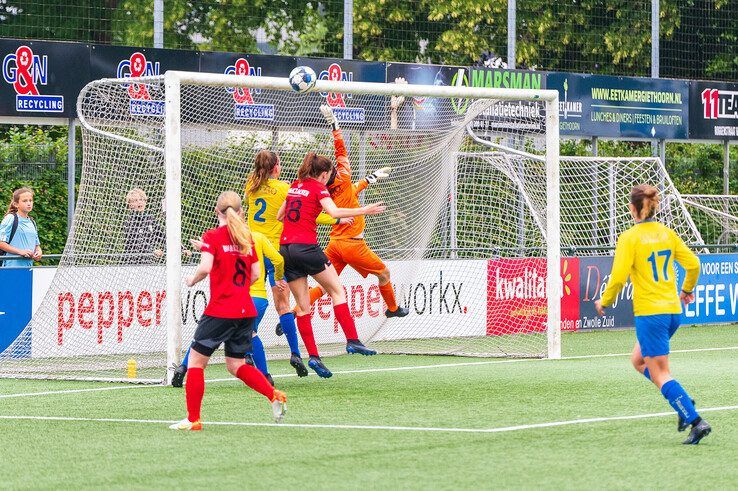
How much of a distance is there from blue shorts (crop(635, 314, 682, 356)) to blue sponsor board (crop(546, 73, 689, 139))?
14.0 metres

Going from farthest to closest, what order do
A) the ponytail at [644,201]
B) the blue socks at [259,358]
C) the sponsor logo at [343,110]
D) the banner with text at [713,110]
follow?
the banner with text at [713,110] → the sponsor logo at [343,110] → the blue socks at [259,358] → the ponytail at [644,201]

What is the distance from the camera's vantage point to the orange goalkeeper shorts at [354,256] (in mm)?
14195

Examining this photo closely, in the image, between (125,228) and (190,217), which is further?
(190,217)

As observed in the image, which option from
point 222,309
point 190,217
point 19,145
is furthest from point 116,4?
point 222,309

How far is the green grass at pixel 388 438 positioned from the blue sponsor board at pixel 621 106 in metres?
10.1

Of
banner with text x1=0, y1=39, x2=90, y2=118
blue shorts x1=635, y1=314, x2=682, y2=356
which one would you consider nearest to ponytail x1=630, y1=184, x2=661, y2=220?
blue shorts x1=635, y1=314, x2=682, y2=356

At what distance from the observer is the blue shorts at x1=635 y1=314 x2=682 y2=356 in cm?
896

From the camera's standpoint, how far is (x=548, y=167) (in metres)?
15.3

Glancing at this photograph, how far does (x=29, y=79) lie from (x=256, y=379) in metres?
9.16

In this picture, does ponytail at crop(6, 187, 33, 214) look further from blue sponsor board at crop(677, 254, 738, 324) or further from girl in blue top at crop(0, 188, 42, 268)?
blue sponsor board at crop(677, 254, 738, 324)

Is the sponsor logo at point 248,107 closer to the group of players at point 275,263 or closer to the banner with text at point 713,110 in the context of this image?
the group of players at point 275,263

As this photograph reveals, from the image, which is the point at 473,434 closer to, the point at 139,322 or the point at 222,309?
the point at 222,309

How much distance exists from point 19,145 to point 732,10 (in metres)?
14.8

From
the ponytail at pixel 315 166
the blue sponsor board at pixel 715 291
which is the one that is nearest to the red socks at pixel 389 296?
the ponytail at pixel 315 166
